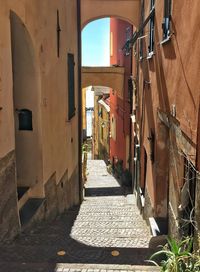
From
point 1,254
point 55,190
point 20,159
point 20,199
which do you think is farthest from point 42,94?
point 1,254

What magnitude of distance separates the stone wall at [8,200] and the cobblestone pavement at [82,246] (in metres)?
0.18

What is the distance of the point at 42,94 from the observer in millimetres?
7012

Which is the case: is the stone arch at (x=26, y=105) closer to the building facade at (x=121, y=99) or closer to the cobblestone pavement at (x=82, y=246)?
the cobblestone pavement at (x=82, y=246)

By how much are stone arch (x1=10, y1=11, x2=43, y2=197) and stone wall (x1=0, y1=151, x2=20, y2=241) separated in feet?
5.22

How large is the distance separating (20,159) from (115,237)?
217cm

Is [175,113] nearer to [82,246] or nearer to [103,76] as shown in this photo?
[82,246]

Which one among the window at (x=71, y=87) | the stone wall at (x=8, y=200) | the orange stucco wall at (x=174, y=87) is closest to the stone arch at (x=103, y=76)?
the window at (x=71, y=87)

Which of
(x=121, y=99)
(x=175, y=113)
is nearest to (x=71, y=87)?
(x=175, y=113)

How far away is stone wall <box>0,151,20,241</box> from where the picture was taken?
494cm

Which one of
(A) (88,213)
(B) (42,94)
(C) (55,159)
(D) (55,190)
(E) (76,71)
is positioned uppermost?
(E) (76,71)

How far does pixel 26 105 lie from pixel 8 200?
2.16 metres

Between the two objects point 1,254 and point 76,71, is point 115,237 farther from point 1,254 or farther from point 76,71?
point 76,71

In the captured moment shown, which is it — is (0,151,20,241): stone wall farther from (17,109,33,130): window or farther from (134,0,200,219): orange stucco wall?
(134,0,200,219): orange stucco wall

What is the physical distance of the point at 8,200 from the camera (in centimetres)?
518
